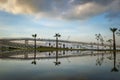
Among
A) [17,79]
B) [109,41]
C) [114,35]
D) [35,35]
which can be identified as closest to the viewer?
[17,79]

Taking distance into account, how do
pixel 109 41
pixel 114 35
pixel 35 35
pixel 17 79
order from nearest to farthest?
pixel 17 79 < pixel 114 35 < pixel 35 35 < pixel 109 41

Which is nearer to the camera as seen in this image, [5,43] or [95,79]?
[95,79]

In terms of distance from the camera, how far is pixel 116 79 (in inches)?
693

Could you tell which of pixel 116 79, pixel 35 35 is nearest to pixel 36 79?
pixel 116 79

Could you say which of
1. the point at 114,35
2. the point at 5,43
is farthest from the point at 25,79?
the point at 5,43

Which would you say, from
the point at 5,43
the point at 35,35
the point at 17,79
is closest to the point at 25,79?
the point at 17,79

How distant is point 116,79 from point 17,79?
7.73 meters

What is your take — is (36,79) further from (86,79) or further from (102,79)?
(102,79)

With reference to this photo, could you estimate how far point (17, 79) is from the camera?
1720 cm

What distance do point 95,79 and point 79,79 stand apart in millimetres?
1252

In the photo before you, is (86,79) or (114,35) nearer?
(86,79)

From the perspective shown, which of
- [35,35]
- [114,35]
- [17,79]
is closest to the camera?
[17,79]

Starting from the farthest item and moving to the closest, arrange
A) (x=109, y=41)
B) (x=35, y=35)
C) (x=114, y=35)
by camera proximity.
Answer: (x=109, y=41) → (x=35, y=35) → (x=114, y=35)

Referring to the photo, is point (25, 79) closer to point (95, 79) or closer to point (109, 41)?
point (95, 79)
